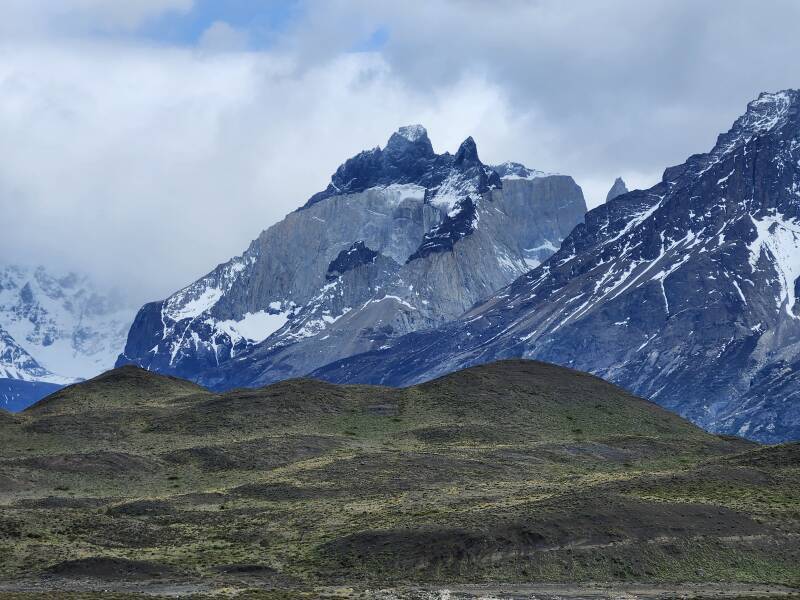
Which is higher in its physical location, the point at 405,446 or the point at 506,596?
the point at 405,446

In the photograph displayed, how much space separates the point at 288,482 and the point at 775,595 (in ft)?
209

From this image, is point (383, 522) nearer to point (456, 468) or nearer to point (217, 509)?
point (217, 509)

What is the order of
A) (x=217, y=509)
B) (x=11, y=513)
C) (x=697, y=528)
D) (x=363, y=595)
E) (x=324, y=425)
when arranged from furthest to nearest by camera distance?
(x=324, y=425), (x=217, y=509), (x=11, y=513), (x=697, y=528), (x=363, y=595)

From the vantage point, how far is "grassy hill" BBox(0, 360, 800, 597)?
112875 mm

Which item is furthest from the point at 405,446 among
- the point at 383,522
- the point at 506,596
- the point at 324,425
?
the point at 506,596

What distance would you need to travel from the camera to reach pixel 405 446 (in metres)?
183

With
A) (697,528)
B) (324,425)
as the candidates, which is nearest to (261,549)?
(697,528)

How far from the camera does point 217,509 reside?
14338 cm

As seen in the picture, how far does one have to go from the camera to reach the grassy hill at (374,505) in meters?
113

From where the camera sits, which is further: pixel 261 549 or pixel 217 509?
pixel 217 509

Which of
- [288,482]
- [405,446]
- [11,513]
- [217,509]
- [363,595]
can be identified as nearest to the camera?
[363,595]

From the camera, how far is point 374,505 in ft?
461

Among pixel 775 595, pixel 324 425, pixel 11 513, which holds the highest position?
pixel 324 425

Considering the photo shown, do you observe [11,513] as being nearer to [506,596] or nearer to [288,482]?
[288,482]
